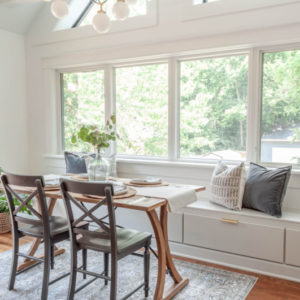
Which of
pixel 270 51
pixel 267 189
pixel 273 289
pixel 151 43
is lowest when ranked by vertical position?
pixel 273 289

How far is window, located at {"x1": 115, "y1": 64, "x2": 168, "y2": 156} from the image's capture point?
12.8ft

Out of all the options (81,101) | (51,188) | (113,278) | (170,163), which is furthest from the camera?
(81,101)

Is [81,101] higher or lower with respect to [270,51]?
lower

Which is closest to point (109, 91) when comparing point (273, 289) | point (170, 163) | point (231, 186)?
point (170, 163)

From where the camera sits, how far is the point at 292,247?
2.68 metres

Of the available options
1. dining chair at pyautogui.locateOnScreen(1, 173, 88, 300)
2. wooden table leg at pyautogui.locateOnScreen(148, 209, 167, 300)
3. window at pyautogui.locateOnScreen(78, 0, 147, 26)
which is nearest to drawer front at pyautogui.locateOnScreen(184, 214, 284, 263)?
wooden table leg at pyautogui.locateOnScreen(148, 209, 167, 300)

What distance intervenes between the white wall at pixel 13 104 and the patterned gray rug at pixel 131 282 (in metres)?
1.83

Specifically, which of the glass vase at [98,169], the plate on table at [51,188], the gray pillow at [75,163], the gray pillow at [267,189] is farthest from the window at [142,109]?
the plate on table at [51,188]

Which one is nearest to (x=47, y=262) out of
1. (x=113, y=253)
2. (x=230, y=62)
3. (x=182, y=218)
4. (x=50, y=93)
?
(x=113, y=253)

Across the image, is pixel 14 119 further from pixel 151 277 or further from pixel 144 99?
pixel 151 277

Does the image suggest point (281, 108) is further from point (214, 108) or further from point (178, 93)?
point (178, 93)

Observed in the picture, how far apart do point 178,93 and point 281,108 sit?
3.71ft

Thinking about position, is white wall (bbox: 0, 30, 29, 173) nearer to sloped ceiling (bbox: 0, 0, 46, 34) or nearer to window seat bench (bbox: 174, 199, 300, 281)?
sloped ceiling (bbox: 0, 0, 46, 34)

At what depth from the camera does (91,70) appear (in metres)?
4.39
